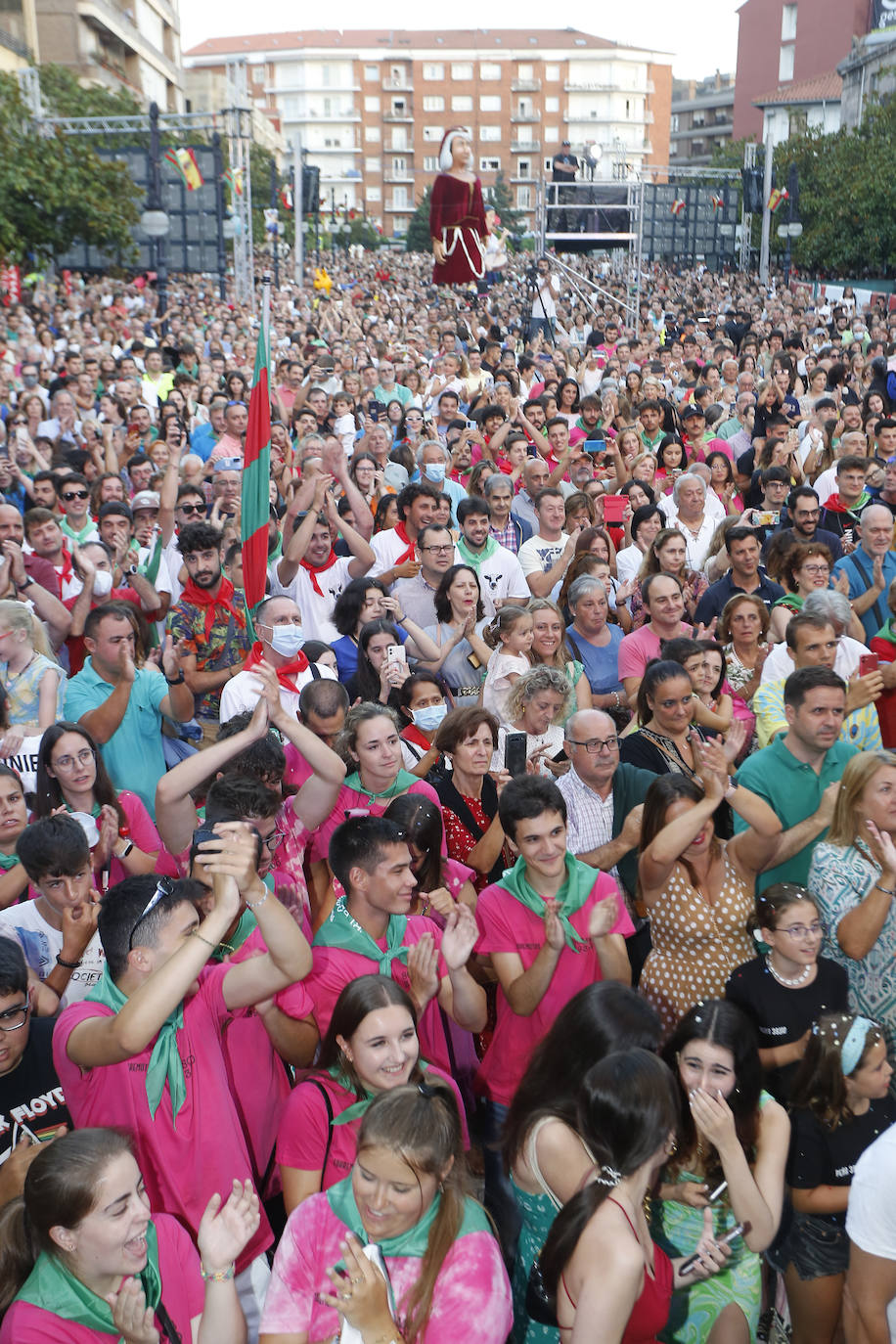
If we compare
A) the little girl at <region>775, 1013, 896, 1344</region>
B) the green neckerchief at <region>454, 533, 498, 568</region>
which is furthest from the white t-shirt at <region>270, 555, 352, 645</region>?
the little girl at <region>775, 1013, 896, 1344</region>

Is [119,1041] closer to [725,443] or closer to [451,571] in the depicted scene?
[451,571]

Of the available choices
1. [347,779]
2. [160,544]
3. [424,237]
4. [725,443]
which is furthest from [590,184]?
[424,237]

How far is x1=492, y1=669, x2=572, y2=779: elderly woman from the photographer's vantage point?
15.9 ft

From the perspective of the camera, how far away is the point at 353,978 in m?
3.24

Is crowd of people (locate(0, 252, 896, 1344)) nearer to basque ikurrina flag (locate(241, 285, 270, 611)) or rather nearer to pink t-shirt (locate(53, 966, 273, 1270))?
pink t-shirt (locate(53, 966, 273, 1270))

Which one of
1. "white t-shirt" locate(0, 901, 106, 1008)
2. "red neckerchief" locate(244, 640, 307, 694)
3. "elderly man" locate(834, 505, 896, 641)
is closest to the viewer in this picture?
"white t-shirt" locate(0, 901, 106, 1008)

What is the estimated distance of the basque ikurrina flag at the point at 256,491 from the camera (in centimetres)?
341

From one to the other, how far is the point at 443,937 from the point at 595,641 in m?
2.75

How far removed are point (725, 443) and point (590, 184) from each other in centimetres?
2587

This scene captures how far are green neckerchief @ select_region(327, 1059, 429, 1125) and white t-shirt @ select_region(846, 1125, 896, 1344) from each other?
103 cm

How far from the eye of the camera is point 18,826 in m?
3.97

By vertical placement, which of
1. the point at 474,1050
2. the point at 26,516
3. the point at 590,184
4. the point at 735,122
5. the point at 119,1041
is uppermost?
the point at 735,122

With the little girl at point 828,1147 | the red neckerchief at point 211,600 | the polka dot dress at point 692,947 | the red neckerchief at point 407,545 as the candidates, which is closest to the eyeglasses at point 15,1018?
the polka dot dress at point 692,947

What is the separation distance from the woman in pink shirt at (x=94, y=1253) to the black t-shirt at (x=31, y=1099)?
0.42 m
